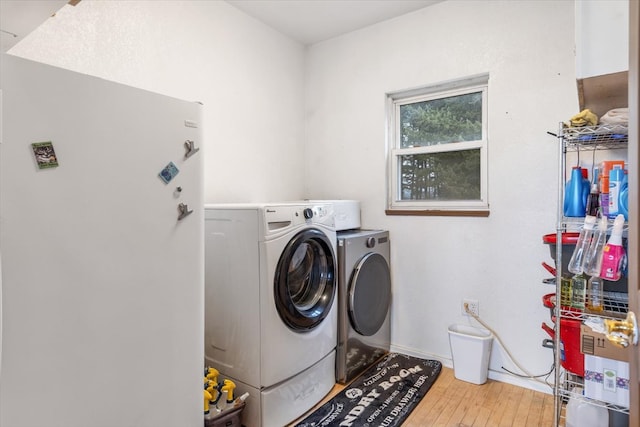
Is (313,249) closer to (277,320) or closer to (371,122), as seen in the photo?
(277,320)

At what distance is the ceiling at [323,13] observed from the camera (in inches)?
97.8

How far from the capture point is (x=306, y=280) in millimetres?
2121

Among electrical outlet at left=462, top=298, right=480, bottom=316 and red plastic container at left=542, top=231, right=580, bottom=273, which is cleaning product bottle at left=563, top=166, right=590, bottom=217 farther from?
electrical outlet at left=462, top=298, right=480, bottom=316

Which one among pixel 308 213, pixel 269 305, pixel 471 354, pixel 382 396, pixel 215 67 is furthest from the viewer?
pixel 215 67

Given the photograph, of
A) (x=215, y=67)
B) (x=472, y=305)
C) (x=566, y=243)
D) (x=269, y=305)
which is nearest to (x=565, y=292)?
(x=566, y=243)

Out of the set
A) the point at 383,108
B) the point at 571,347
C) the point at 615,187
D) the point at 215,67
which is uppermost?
the point at 215,67

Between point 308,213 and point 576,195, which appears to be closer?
point 576,195

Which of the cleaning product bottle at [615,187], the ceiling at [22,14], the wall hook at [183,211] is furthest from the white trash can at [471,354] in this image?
the ceiling at [22,14]

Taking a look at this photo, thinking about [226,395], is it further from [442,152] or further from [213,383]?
[442,152]

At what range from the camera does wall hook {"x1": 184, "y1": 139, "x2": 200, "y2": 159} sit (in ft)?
4.59

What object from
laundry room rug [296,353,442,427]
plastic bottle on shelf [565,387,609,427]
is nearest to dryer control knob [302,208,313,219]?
laundry room rug [296,353,442,427]

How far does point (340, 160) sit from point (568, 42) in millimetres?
1639

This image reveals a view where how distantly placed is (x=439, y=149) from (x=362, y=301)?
121cm

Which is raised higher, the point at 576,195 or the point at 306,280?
the point at 576,195
